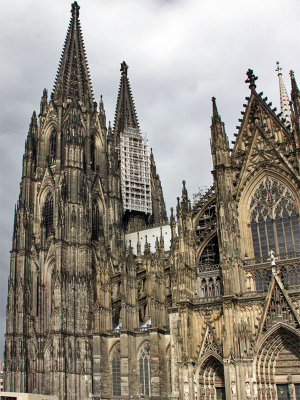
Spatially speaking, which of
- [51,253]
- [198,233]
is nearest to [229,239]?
[198,233]

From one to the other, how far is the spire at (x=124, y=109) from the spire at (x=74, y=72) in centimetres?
877

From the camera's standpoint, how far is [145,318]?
43.2m

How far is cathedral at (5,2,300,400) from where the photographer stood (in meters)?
28.1

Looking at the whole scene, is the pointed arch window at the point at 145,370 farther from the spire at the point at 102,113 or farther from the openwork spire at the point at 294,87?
the spire at the point at 102,113

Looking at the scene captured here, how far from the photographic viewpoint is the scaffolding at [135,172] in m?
59.6

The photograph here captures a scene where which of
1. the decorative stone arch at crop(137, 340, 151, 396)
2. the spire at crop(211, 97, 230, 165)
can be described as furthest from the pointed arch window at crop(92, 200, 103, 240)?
the spire at crop(211, 97, 230, 165)

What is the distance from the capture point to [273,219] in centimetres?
3080

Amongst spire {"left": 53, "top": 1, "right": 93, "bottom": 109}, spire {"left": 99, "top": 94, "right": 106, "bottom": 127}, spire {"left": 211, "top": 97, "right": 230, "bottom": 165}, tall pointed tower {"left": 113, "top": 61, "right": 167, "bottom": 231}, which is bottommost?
spire {"left": 211, "top": 97, "right": 230, "bottom": 165}

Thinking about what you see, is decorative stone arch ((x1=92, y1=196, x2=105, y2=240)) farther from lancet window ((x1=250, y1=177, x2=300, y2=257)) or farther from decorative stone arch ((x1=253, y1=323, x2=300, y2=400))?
decorative stone arch ((x1=253, y1=323, x2=300, y2=400))

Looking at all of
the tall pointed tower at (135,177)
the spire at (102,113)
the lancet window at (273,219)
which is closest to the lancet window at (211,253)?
the lancet window at (273,219)

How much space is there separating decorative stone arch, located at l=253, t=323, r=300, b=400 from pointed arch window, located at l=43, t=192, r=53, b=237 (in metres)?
27.9

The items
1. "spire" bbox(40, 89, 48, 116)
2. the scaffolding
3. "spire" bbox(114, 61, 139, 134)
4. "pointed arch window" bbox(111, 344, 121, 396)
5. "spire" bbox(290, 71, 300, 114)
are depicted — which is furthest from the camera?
"spire" bbox(114, 61, 139, 134)

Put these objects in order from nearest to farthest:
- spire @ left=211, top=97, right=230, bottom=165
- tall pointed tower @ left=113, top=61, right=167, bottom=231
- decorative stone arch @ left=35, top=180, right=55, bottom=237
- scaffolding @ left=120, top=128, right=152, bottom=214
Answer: spire @ left=211, top=97, right=230, bottom=165, decorative stone arch @ left=35, top=180, right=55, bottom=237, scaffolding @ left=120, top=128, right=152, bottom=214, tall pointed tower @ left=113, top=61, right=167, bottom=231

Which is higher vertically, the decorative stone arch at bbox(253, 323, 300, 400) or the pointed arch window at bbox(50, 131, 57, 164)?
the pointed arch window at bbox(50, 131, 57, 164)
